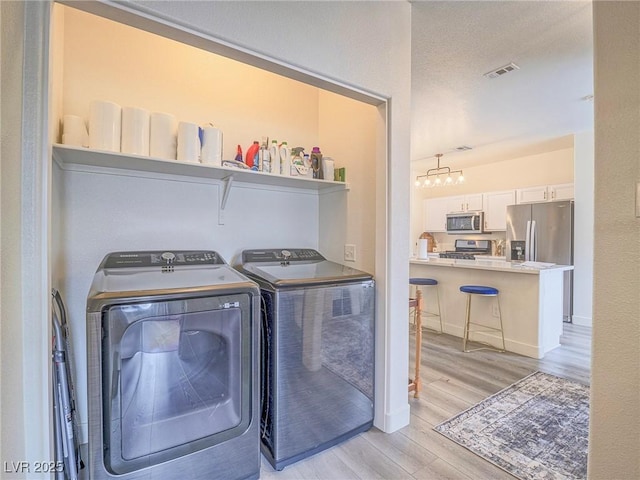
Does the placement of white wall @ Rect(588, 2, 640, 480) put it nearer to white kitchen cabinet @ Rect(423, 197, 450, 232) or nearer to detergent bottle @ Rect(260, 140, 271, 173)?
detergent bottle @ Rect(260, 140, 271, 173)

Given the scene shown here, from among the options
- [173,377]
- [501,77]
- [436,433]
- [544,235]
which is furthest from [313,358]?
[544,235]

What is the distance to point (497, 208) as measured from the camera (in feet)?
18.9

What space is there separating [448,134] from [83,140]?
14.1ft

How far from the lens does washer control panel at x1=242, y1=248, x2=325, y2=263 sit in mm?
2197

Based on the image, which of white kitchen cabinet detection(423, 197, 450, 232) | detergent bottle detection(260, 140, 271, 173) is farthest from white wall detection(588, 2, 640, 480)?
white kitchen cabinet detection(423, 197, 450, 232)

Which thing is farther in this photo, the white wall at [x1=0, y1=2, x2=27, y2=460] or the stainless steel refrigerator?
the stainless steel refrigerator

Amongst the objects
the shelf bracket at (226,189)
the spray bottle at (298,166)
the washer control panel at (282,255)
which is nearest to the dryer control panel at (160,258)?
the washer control panel at (282,255)

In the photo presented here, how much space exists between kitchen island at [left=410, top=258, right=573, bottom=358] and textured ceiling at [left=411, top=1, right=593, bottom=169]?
1816mm

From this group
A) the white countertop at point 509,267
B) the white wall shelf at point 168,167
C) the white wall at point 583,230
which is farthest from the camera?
the white wall at point 583,230

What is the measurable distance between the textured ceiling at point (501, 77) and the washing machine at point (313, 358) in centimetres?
194

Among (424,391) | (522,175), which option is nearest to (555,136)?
(522,175)

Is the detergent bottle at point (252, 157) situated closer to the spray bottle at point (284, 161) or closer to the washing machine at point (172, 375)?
the spray bottle at point (284, 161)

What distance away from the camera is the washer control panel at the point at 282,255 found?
2.20 meters

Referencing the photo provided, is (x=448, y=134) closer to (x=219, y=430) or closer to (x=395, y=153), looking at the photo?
(x=395, y=153)
